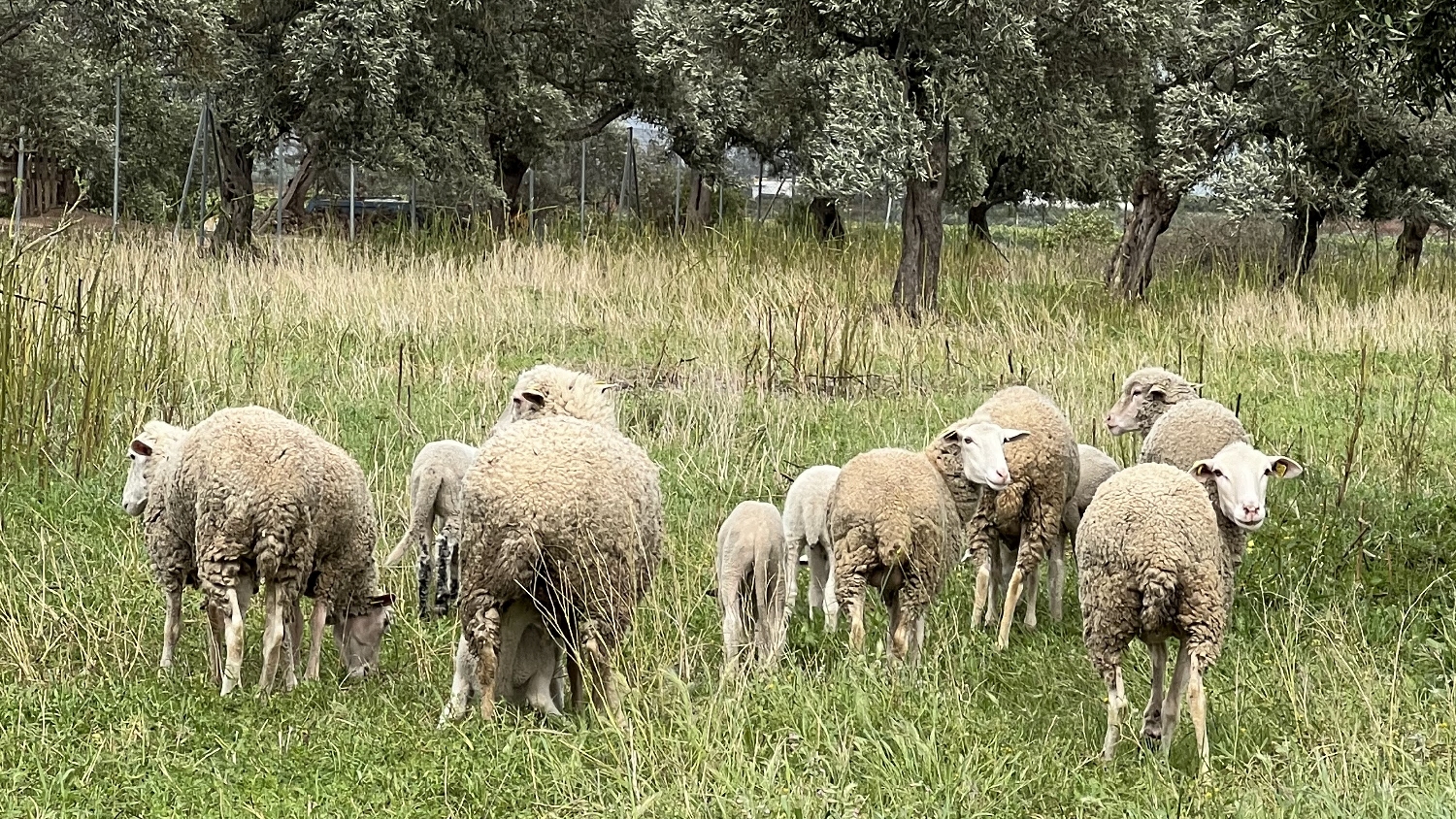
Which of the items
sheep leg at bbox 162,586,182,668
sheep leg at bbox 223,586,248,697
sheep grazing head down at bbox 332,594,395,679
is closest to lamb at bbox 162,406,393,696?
sheep leg at bbox 223,586,248,697

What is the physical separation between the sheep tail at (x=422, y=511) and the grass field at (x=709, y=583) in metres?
0.27

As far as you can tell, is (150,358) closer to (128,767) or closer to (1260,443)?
(128,767)

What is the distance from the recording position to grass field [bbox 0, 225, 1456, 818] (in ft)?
15.0

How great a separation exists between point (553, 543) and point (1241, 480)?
92.7 inches

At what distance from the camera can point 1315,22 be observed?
7.91 m

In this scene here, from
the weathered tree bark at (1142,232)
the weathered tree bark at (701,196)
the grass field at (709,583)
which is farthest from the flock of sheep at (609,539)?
the weathered tree bark at (701,196)

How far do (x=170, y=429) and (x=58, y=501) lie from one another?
2.47 metres

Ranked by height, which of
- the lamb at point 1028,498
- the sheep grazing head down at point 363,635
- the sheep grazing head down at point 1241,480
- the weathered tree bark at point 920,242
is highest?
Result: the weathered tree bark at point 920,242

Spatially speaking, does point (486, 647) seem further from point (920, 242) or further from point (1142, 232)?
point (1142, 232)

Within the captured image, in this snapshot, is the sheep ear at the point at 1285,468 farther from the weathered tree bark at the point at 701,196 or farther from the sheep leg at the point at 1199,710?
the weathered tree bark at the point at 701,196

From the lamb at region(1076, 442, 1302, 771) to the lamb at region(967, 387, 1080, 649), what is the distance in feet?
4.95

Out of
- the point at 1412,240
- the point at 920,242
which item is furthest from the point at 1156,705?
the point at 1412,240

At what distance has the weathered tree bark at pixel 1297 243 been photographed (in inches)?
709

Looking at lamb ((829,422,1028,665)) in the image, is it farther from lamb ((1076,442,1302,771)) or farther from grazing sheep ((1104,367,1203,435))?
grazing sheep ((1104,367,1203,435))
